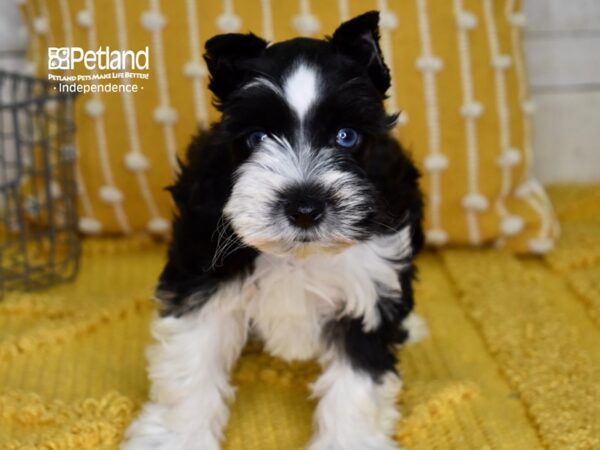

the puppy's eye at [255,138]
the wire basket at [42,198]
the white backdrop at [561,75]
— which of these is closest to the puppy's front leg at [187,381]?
the puppy's eye at [255,138]

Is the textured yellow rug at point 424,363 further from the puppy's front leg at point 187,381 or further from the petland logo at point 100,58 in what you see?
the petland logo at point 100,58

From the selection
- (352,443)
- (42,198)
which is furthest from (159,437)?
(42,198)

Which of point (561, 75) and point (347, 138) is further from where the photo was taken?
point (561, 75)

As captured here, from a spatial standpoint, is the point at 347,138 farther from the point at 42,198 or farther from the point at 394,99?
the point at 42,198

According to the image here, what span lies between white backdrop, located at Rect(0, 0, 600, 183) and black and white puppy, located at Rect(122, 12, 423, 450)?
114cm

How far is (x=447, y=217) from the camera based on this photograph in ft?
7.18

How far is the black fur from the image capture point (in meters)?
1.26

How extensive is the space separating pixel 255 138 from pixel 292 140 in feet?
0.22

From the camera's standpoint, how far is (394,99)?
2.06m

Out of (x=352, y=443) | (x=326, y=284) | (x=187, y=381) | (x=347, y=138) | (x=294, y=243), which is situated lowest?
(x=352, y=443)

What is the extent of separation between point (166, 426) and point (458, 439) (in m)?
0.53

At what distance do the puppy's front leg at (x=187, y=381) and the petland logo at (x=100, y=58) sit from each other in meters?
0.83

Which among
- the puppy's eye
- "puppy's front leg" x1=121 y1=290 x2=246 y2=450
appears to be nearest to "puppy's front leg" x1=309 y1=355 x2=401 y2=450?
"puppy's front leg" x1=121 y1=290 x2=246 y2=450

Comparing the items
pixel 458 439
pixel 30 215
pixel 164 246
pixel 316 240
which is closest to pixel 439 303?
pixel 458 439
